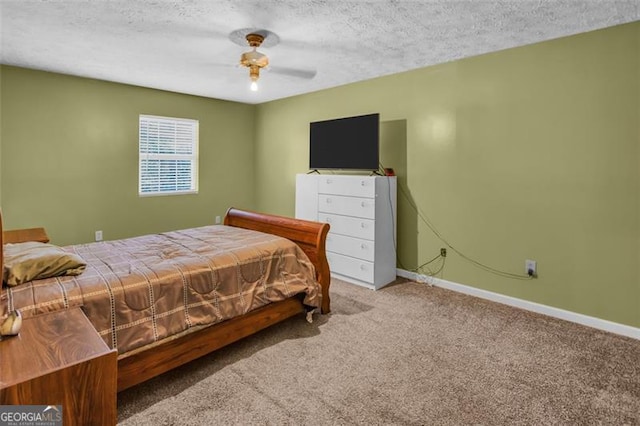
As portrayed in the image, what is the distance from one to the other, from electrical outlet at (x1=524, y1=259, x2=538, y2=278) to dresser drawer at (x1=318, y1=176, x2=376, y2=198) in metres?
1.53

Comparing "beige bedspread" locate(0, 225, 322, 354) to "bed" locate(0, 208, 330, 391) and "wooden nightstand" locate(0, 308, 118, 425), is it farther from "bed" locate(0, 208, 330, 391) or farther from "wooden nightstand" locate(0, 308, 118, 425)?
"wooden nightstand" locate(0, 308, 118, 425)

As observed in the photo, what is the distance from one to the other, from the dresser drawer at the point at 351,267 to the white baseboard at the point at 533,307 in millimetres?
594

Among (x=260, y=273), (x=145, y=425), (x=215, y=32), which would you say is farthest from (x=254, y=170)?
(x=145, y=425)

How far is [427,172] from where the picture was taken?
389cm

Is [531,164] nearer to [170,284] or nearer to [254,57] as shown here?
[254,57]

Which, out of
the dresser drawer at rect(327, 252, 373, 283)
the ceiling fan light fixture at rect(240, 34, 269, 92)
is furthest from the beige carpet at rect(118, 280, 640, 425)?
the ceiling fan light fixture at rect(240, 34, 269, 92)

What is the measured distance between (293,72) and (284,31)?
1184 mm

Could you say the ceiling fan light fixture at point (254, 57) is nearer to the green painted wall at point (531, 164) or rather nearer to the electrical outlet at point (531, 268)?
the green painted wall at point (531, 164)

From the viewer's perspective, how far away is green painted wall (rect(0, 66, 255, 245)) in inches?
151

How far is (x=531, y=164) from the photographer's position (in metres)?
3.16

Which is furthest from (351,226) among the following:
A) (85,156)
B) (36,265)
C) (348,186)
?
(85,156)

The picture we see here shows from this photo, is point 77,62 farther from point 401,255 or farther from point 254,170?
point 401,255

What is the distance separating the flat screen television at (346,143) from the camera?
390cm

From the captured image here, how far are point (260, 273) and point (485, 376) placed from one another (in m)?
1.59
